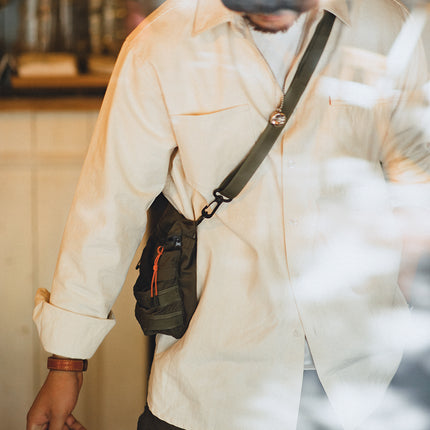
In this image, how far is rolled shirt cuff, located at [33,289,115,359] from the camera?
3.30 ft

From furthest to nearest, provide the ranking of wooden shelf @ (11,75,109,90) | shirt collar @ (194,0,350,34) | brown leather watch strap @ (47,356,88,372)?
wooden shelf @ (11,75,109,90) < brown leather watch strap @ (47,356,88,372) < shirt collar @ (194,0,350,34)

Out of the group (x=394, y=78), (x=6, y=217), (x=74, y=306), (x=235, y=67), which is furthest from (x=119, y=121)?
(x=6, y=217)

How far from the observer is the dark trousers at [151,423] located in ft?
3.42

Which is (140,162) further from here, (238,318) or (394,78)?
(394,78)

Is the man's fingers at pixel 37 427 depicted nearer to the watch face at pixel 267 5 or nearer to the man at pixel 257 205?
the man at pixel 257 205

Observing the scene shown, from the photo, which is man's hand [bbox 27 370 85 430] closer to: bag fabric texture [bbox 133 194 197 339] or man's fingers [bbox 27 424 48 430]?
man's fingers [bbox 27 424 48 430]

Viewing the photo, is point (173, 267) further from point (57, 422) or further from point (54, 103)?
point (54, 103)

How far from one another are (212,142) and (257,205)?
13 centimetres

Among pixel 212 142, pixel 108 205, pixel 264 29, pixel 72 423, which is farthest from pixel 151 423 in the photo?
pixel 264 29

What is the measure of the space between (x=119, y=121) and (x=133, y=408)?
3.24 ft

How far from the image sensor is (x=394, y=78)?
0.94 metres

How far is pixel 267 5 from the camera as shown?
0.93 m

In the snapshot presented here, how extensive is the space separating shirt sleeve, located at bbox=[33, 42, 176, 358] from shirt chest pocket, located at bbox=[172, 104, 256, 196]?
40mm

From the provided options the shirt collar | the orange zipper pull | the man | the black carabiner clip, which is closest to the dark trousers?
the man
